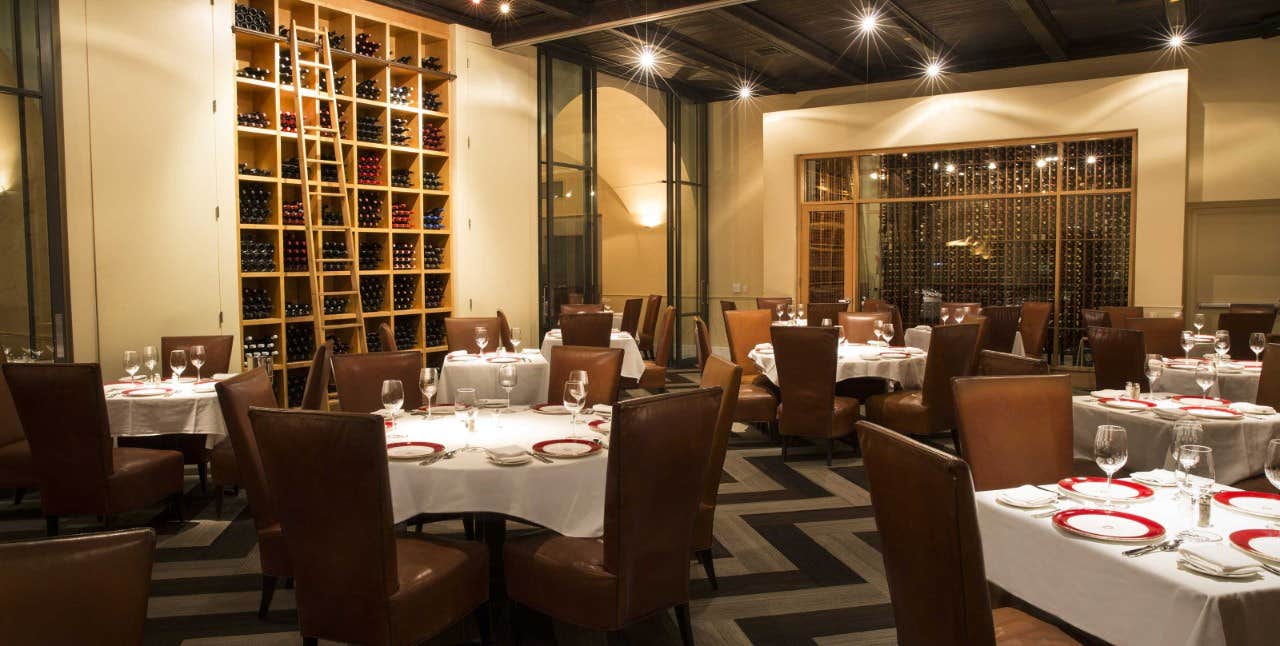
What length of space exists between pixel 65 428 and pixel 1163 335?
281 inches

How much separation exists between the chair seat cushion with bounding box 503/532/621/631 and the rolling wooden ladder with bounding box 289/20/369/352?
452 cm

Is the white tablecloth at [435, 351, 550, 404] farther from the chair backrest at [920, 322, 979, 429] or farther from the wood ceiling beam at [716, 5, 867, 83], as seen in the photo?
the wood ceiling beam at [716, 5, 867, 83]

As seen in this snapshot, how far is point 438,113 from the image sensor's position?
8.25 m

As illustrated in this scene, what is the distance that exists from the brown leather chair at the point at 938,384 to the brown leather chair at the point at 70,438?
456 cm

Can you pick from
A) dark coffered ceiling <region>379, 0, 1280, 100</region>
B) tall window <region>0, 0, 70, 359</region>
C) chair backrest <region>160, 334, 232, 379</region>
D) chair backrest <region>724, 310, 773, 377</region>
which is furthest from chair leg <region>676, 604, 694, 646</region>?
dark coffered ceiling <region>379, 0, 1280, 100</region>

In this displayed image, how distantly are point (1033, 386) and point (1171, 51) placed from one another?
8.53 metres

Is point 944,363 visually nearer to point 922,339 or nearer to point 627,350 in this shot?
point 922,339

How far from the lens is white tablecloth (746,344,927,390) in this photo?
20.2 ft

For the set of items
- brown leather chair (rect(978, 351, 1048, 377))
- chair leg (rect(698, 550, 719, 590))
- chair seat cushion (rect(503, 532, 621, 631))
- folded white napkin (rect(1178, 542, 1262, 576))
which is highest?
brown leather chair (rect(978, 351, 1048, 377))

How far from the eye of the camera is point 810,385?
19.2 ft

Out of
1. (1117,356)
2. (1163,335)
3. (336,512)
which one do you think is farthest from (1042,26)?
(336,512)

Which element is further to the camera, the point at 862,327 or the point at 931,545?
the point at 862,327

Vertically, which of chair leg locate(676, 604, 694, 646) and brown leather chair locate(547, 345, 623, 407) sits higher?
brown leather chair locate(547, 345, 623, 407)

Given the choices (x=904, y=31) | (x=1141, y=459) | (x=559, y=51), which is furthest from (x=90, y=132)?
(x=904, y=31)
